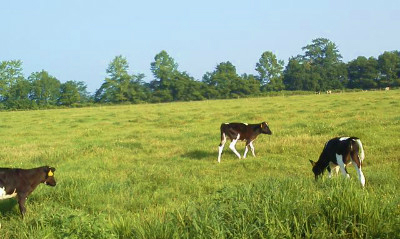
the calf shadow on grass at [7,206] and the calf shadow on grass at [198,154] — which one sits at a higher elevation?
the calf shadow on grass at [7,206]

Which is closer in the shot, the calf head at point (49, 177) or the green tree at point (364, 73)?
the calf head at point (49, 177)

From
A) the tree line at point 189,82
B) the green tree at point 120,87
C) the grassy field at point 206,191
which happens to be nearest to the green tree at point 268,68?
the tree line at point 189,82

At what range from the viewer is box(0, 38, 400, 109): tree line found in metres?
80.2

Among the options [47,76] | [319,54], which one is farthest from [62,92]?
[319,54]

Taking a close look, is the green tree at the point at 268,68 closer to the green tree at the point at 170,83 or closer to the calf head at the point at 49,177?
the green tree at the point at 170,83

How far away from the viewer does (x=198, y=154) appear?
13.8m

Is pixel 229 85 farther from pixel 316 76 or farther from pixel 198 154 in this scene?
pixel 198 154

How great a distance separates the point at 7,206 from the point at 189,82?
77.5 m

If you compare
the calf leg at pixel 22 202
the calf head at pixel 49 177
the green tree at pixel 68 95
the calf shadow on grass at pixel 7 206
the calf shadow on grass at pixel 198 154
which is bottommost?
the calf shadow on grass at pixel 198 154

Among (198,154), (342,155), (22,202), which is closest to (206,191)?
(342,155)

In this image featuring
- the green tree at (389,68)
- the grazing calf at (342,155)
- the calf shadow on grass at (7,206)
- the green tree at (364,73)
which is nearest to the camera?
the calf shadow on grass at (7,206)

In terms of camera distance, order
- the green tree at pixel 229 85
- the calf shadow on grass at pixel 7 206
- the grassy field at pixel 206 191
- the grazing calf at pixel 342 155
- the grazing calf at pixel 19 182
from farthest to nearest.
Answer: the green tree at pixel 229 85 < the grazing calf at pixel 342 155 < the calf shadow on grass at pixel 7 206 < the grazing calf at pixel 19 182 < the grassy field at pixel 206 191

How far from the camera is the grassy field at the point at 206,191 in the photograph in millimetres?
4680

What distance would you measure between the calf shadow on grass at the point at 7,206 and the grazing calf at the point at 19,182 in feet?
Answer: 1.02
